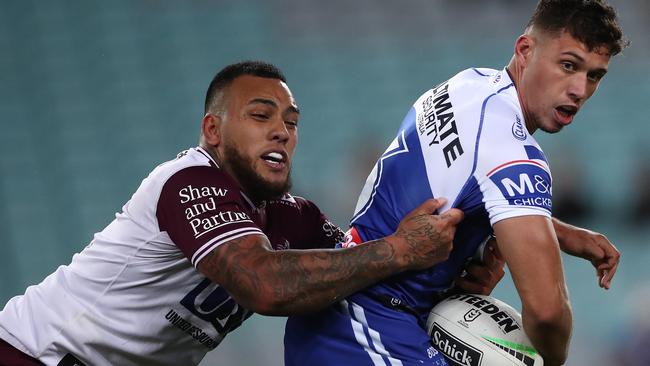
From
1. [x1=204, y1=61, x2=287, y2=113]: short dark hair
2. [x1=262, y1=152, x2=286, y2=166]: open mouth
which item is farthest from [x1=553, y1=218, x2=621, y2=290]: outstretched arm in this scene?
[x1=204, y1=61, x2=287, y2=113]: short dark hair

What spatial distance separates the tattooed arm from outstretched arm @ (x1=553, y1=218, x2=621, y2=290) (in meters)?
0.86

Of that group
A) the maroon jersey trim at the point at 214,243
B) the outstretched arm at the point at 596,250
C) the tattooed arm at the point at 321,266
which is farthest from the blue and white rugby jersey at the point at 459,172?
the outstretched arm at the point at 596,250

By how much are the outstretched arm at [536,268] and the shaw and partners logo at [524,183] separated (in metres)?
0.06

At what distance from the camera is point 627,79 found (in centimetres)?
1053

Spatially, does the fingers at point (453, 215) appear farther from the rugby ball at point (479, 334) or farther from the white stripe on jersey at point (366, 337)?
the white stripe on jersey at point (366, 337)

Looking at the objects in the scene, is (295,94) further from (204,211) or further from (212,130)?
(204,211)

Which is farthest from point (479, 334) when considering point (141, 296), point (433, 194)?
point (141, 296)

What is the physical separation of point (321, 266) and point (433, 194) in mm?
468

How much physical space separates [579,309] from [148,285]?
637 cm

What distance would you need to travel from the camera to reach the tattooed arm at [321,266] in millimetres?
3074

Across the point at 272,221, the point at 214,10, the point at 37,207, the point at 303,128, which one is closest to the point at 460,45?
the point at 303,128

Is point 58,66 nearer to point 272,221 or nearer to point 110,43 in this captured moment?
point 110,43

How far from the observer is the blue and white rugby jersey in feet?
9.59

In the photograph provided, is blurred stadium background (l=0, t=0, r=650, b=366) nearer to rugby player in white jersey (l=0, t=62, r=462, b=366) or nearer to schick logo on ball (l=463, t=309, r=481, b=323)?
rugby player in white jersey (l=0, t=62, r=462, b=366)
